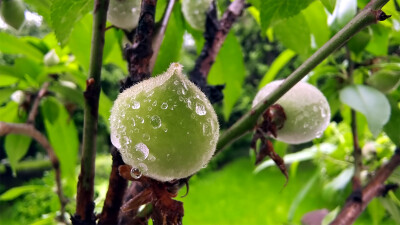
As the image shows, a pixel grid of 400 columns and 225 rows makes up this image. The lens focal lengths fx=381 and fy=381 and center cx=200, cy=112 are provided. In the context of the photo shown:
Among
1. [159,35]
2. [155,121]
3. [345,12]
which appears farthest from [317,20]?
[155,121]

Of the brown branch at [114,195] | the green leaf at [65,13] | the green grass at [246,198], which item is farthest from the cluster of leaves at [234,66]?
the green grass at [246,198]

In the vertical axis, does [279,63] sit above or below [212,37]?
below

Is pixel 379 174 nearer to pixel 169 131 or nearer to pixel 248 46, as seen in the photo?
pixel 169 131

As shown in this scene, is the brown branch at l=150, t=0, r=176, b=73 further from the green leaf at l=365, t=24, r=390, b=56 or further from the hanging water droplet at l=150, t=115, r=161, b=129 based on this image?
the green leaf at l=365, t=24, r=390, b=56

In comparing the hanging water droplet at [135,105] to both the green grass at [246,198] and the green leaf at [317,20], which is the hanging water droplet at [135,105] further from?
the green grass at [246,198]

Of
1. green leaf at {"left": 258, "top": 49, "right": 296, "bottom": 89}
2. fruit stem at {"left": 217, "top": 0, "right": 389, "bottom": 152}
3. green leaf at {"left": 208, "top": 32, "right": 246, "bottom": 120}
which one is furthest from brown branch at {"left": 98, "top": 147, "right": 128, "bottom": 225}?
green leaf at {"left": 258, "top": 49, "right": 296, "bottom": 89}

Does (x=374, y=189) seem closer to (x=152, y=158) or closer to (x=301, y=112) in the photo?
(x=301, y=112)

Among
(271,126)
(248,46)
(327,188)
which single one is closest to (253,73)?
(248,46)
